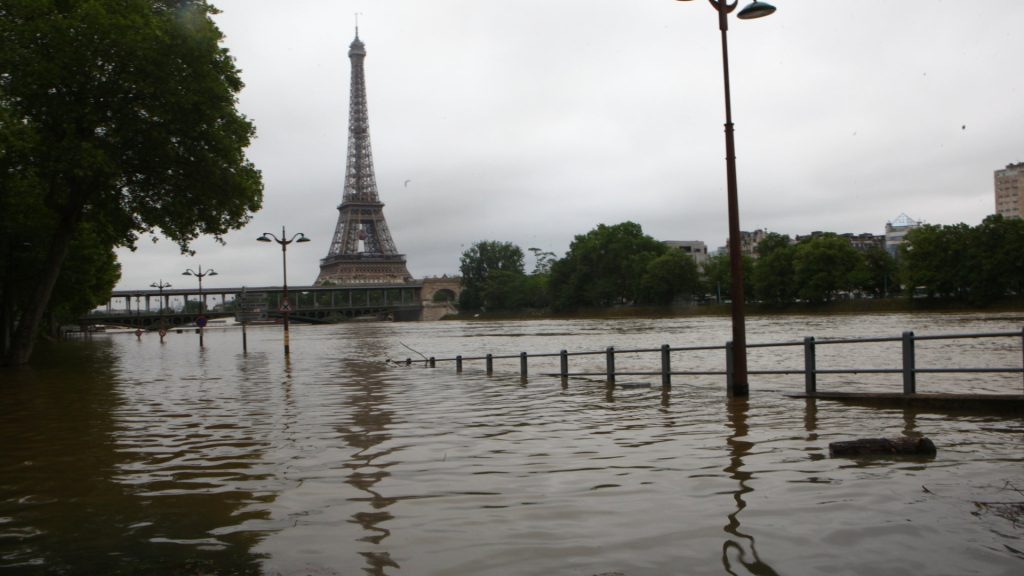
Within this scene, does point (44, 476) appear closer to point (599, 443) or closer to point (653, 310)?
point (599, 443)

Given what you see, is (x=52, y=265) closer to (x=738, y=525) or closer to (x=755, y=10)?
(x=755, y=10)

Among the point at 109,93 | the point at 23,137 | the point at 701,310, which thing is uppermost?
the point at 109,93

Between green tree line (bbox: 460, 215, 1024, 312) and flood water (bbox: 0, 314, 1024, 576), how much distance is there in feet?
277

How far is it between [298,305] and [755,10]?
19001cm

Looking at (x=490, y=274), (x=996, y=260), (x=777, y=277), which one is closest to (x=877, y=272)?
(x=777, y=277)

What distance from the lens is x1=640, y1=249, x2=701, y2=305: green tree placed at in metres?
126

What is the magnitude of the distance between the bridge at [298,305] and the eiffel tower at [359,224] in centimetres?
291

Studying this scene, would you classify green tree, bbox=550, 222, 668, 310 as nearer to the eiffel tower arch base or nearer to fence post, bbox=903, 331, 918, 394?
the eiffel tower arch base

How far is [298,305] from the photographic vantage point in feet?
642

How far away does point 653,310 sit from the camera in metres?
125

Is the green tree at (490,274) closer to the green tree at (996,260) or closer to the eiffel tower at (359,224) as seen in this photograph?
the eiffel tower at (359,224)

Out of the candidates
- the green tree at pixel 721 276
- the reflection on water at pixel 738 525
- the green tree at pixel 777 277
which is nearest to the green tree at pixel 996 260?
the green tree at pixel 777 277

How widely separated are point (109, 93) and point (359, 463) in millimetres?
25117

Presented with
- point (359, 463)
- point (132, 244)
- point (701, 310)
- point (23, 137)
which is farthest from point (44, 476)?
point (701, 310)
